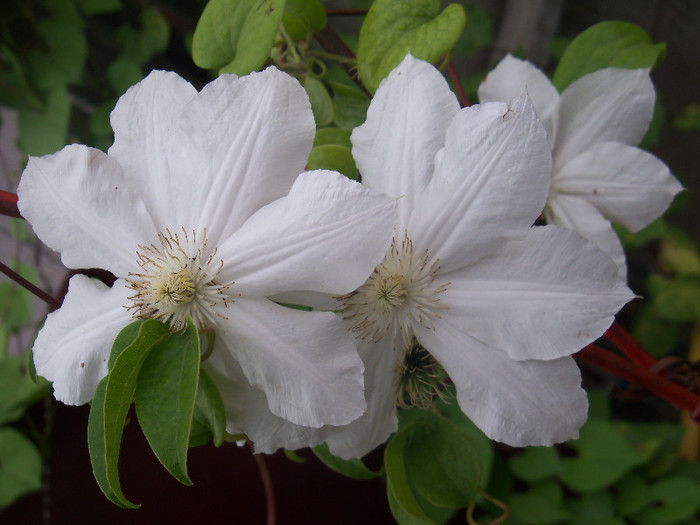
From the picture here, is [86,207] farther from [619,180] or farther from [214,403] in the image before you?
[619,180]

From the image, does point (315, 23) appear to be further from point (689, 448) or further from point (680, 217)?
point (680, 217)

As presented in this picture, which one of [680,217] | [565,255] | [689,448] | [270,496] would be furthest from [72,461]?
[680,217]

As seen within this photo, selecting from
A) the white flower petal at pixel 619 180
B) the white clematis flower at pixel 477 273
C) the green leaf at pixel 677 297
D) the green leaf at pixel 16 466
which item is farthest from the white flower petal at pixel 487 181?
the green leaf at pixel 677 297

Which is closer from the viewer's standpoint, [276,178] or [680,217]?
[276,178]

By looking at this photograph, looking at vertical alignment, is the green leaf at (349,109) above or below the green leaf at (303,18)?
below

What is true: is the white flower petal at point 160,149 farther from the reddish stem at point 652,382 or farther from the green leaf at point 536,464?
the green leaf at point 536,464

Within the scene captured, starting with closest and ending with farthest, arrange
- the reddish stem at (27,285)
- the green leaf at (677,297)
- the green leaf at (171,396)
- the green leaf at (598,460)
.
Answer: the green leaf at (171,396) → the reddish stem at (27,285) → the green leaf at (598,460) → the green leaf at (677,297)

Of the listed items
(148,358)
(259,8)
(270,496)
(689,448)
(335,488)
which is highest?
(259,8)
